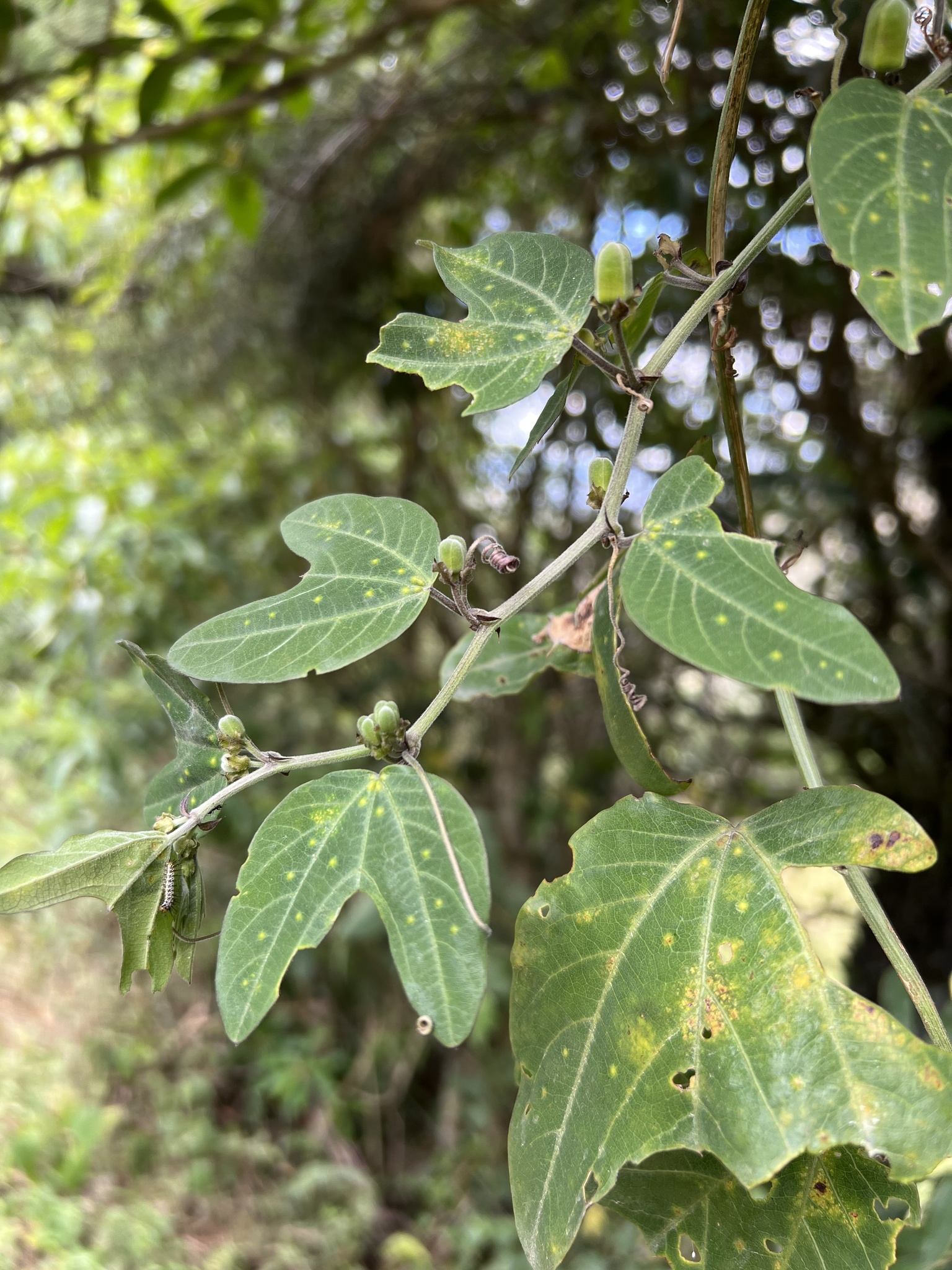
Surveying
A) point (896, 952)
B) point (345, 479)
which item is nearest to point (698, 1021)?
point (896, 952)

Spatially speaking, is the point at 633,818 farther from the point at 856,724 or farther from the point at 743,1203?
the point at 856,724

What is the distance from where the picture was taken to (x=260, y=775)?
41 cm

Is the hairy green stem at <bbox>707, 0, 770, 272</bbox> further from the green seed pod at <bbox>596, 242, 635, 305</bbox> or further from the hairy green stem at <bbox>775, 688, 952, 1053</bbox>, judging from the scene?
the hairy green stem at <bbox>775, 688, 952, 1053</bbox>

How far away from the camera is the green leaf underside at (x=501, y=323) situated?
0.41 meters

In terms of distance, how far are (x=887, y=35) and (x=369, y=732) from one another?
0.35 meters

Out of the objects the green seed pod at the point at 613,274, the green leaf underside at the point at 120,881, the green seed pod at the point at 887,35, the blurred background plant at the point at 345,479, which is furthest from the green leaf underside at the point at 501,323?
the blurred background plant at the point at 345,479

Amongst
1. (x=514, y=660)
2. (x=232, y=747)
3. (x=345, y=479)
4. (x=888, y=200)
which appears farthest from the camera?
(x=345, y=479)

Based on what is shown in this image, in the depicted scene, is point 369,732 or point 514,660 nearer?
point 369,732

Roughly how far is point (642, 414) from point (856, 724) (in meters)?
1.36

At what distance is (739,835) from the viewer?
0.43 metres

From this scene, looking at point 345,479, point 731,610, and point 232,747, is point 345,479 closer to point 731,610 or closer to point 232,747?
point 232,747

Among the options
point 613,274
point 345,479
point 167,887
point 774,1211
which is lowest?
point 345,479

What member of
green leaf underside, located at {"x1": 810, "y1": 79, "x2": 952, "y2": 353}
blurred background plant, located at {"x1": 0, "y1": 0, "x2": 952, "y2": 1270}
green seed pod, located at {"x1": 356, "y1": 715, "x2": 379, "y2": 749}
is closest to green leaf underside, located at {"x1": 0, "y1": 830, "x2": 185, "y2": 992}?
green seed pod, located at {"x1": 356, "y1": 715, "x2": 379, "y2": 749}

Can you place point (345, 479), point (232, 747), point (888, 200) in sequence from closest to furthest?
point (888, 200)
point (232, 747)
point (345, 479)
